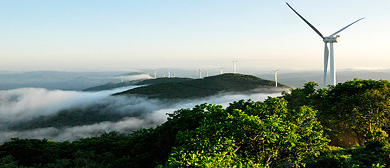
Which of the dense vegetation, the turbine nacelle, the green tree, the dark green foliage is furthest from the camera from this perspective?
the turbine nacelle

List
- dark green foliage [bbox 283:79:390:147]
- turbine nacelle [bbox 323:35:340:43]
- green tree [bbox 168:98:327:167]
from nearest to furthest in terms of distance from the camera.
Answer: green tree [bbox 168:98:327:167] → dark green foliage [bbox 283:79:390:147] → turbine nacelle [bbox 323:35:340:43]

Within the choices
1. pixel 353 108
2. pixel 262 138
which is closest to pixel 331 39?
pixel 353 108

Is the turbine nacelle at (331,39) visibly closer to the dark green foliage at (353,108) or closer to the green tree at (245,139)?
the dark green foliage at (353,108)

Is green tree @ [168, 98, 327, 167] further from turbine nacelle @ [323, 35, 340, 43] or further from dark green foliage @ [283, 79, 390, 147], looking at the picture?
turbine nacelle @ [323, 35, 340, 43]

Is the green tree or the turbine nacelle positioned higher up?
the turbine nacelle

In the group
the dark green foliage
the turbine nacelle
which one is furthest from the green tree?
the turbine nacelle

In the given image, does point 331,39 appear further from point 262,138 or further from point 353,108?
point 262,138

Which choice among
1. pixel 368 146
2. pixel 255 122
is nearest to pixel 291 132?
pixel 255 122

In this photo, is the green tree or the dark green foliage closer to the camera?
the green tree

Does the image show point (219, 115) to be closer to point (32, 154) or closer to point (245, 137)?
point (245, 137)
